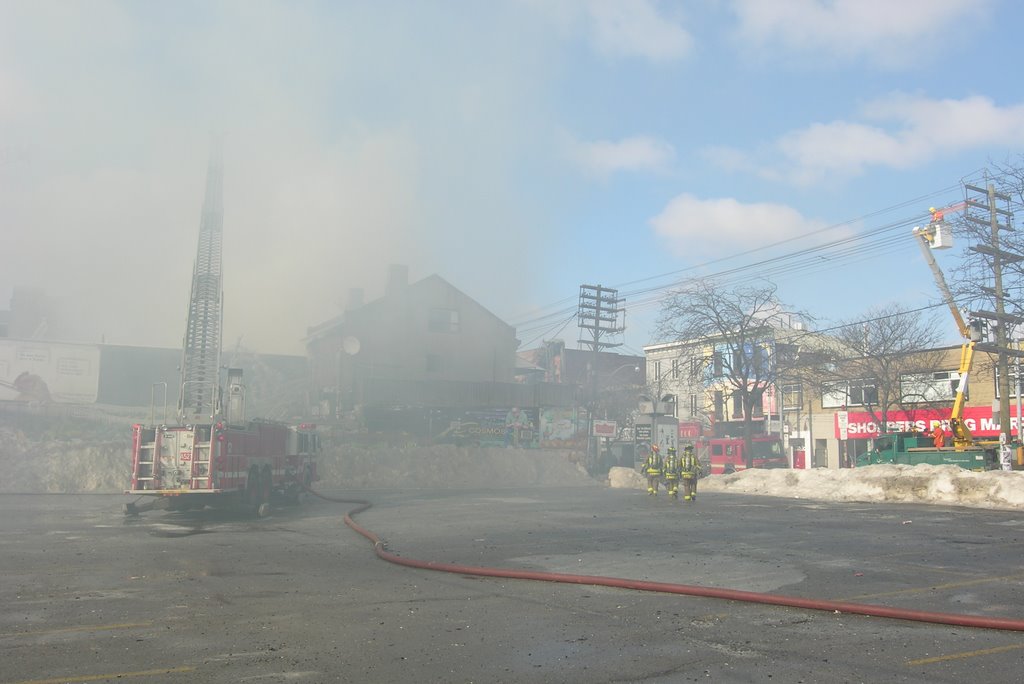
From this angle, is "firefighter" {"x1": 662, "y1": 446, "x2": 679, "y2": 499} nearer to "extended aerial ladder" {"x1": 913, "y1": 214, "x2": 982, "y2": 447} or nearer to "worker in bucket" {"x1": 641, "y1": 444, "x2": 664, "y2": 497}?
"worker in bucket" {"x1": 641, "y1": 444, "x2": 664, "y2": 497}

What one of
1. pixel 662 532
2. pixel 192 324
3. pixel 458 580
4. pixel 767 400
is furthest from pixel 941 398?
pixel 458 580

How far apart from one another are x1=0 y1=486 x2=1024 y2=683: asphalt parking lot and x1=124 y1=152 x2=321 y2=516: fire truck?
2035mm

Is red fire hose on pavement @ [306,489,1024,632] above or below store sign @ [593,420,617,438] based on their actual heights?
below

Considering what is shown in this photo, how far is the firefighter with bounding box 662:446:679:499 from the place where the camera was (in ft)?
70.6

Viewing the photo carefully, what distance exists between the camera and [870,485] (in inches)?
896

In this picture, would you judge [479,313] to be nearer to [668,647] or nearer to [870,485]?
[870,485]

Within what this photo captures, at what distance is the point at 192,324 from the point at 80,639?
16135 millimetres

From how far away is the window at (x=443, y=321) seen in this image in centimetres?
4953

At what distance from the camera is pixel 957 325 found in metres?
26.8

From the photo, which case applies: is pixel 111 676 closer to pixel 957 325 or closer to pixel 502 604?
pixel 502 604

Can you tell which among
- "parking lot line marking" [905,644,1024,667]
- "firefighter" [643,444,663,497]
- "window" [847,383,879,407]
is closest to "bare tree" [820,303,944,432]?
"window" [847,383,879,407]

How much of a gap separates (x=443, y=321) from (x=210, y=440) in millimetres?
32800

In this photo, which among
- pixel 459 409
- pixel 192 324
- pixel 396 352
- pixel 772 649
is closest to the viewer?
pixel 772 649

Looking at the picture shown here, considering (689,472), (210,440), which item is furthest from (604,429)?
(210,440)
